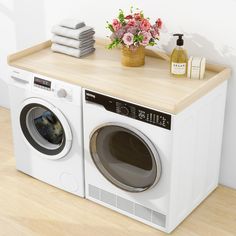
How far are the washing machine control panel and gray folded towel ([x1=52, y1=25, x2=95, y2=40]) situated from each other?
0.46 m

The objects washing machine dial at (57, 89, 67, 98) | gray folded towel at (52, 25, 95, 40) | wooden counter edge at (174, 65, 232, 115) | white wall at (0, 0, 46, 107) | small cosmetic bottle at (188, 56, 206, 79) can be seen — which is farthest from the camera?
white wall at (0, 0, 46, 107)

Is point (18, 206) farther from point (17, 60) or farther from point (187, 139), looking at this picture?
point (187, 139)

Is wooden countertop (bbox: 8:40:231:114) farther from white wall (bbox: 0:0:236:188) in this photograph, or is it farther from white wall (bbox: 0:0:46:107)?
white wall (bbox: 0:0:46:107)

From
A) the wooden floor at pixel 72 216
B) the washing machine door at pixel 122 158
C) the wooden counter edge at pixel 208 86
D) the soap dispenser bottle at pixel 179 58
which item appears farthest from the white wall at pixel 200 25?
the washing machine door at pixel 122 158

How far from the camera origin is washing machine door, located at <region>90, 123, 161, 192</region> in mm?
3461

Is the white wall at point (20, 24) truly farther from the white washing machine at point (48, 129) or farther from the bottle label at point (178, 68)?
the bottle label at point (178, 68)

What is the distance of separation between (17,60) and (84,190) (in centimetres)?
90

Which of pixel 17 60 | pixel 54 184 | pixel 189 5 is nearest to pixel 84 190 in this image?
pixel 54 184

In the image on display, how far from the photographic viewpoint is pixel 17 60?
3.79 m

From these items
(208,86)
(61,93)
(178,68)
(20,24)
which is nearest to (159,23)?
(178,68)

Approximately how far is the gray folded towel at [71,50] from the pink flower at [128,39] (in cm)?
38

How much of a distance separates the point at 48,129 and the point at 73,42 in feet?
1.88

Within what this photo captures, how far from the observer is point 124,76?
A: 3529mm

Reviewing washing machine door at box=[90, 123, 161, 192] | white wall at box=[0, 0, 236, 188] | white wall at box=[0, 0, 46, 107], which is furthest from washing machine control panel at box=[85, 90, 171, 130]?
white wall at box=[0, 0, 46, 107]
